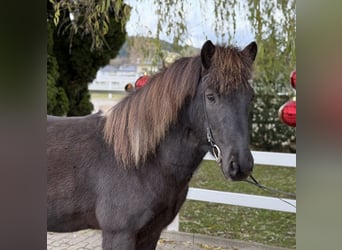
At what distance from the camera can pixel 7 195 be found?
0.65 meters

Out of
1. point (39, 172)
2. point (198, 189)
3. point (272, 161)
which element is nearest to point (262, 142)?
point (272, 161)

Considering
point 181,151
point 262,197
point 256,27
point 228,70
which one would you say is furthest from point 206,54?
point 262,197

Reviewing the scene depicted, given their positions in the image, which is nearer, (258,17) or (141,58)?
(258,17)

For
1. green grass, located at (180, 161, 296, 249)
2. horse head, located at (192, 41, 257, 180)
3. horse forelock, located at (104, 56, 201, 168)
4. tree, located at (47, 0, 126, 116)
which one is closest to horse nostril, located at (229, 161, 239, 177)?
horse head, located at (192, 41, 257, 180)

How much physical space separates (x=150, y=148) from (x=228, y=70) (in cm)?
36

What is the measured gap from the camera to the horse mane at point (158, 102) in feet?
3.70

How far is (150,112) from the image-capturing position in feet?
4.05

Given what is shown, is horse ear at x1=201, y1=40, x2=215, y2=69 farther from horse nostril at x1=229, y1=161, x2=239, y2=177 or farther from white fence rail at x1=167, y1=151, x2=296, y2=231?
white fence rail at x1=167, y1=151, x2=296, y2=231

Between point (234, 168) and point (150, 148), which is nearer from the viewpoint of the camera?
point (234, 168)

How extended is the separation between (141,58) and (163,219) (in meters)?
0.82

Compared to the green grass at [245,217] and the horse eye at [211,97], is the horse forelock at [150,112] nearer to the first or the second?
the horse eye at [211,97]

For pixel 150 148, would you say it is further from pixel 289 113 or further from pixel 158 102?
pixel 289 113

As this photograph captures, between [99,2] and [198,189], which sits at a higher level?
[99,2]

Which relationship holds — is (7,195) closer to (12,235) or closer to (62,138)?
(12,235)
